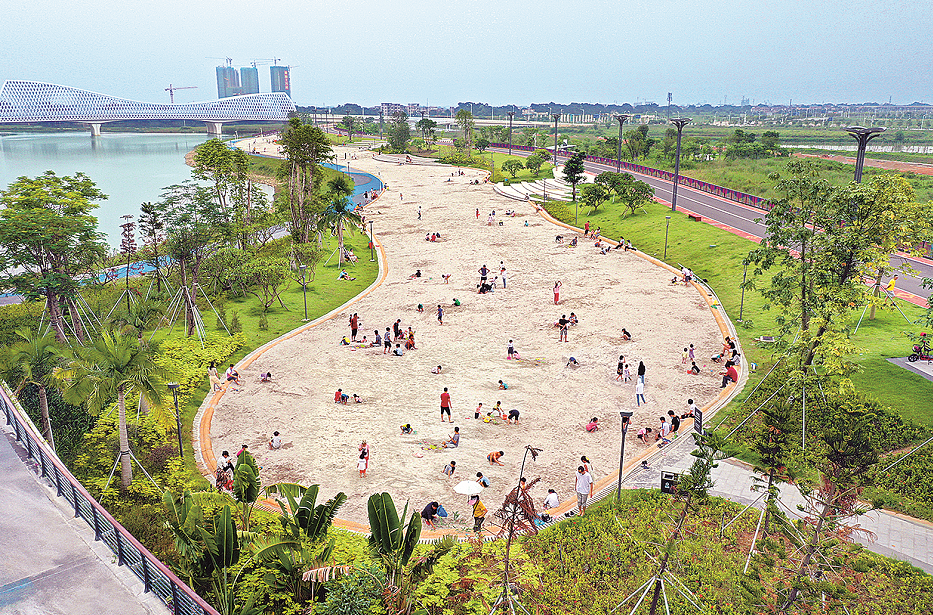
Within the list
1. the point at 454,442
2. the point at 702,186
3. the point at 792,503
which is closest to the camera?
the point at 792,503

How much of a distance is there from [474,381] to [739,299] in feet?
50.7

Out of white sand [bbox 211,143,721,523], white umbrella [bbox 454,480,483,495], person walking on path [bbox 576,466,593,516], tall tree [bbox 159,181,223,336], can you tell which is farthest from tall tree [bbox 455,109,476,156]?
white umbrella [bbox 454,480,483,495]

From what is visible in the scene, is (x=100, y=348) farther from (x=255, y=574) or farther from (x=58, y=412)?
(x=255, y=574)

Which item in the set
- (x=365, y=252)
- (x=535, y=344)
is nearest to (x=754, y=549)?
(x=535, y=344)

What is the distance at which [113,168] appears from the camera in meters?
103

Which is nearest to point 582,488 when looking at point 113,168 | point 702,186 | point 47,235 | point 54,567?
point 54,567

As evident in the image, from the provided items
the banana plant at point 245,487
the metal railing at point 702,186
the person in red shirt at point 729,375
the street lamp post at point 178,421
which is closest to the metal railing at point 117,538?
the banana plant at point 245,487

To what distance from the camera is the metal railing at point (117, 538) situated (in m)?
8.30

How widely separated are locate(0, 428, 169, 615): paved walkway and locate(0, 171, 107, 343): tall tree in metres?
12.9

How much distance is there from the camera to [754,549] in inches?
505

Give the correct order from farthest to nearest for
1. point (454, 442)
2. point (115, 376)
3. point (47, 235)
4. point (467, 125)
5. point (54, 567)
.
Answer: point (467, 125), point (47, 235), point (454, 442), point (115, 376), point (54, 567)

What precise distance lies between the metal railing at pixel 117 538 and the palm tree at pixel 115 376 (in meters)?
1.64

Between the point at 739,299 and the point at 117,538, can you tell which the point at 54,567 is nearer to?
the point at 117,538

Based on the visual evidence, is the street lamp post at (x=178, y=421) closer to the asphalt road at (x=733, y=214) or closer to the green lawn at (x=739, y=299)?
the green lawn at (x=739, y=299)
